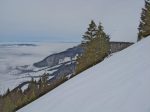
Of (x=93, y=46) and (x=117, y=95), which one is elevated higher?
(x=117, y=95)

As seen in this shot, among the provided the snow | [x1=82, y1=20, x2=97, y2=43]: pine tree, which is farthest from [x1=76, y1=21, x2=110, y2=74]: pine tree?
the snow

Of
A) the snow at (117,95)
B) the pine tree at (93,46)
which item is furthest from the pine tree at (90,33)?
the snow at (117,95)

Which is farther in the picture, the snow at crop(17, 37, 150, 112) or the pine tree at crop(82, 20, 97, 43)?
the pine tree at crop(82, 20, 97, 43)

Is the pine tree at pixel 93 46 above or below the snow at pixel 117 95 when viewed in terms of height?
below

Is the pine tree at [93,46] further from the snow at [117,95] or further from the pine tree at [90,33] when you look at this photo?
the snow at [117,95]

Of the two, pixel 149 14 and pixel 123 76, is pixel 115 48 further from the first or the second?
pixel 123 76

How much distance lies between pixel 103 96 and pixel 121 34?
303ft

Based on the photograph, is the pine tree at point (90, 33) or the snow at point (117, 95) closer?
the snow at point (117, 95)

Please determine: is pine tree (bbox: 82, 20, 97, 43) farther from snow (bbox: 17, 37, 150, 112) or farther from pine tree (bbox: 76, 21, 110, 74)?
snow (bbox: 17, 37, 150, 112)

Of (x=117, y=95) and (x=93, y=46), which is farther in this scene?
(x=93, y=46)

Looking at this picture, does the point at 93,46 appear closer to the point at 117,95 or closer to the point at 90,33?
the point at 90,33

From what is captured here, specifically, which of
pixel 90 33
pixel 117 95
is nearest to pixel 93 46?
pixel 90 33

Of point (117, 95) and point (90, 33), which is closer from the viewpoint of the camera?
point (117, 95)

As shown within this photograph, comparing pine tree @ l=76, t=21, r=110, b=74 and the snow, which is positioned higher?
the snow
